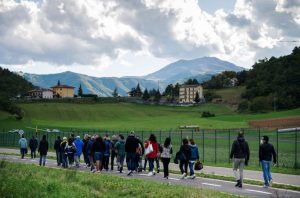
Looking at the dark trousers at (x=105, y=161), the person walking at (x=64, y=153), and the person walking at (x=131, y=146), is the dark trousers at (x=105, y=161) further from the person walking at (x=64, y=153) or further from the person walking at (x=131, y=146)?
the person walking at (x=131, y=146)

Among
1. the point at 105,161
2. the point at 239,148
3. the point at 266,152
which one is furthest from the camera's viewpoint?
the point at 105,161

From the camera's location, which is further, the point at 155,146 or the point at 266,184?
the point at 155,146

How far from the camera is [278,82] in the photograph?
149375 mm

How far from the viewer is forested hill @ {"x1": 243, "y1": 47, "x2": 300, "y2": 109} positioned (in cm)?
13812

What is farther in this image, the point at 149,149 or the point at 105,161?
the point at 105,161

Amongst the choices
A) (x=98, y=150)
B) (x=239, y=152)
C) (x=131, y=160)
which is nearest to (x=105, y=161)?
(x=98, y=150)

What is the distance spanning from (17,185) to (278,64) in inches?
6003

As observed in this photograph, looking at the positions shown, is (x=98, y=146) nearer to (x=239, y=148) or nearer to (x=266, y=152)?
(x=239, y=148)

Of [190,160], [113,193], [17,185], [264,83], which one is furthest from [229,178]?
[264,83]

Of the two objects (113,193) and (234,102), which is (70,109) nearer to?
(234,102)

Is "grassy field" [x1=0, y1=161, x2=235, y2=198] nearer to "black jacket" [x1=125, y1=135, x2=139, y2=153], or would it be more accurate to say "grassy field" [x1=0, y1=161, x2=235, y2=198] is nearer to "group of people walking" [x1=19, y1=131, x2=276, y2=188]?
"group of people walking" [x1=19, y1=131, x2=276, y2=188]

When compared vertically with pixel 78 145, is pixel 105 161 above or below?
below

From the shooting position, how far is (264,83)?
15775 cm

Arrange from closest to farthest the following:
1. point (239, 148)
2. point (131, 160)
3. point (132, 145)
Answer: point (239, 148), point (132, 145), point (131, 160)
